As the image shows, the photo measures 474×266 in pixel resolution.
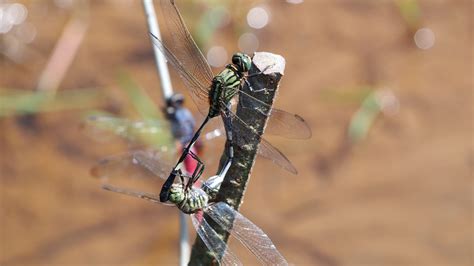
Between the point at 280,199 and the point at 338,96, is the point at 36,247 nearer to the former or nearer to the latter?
the point at 280,199

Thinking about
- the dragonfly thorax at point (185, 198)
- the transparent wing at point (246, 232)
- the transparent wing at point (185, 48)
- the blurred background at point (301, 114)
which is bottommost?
the transparent wing at point (246, 232)

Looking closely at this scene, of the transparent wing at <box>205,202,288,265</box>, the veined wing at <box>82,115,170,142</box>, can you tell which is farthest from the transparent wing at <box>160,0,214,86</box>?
the transparent wing at <box>205,202,288,265</box>

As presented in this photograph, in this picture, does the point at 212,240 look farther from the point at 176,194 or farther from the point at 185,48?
the point at 185,48

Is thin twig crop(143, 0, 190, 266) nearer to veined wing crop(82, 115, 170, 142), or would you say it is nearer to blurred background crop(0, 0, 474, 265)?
veined wing crop(82, 115, 170, 142)

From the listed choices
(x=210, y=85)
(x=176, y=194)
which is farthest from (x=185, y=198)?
(x=210, y=85)

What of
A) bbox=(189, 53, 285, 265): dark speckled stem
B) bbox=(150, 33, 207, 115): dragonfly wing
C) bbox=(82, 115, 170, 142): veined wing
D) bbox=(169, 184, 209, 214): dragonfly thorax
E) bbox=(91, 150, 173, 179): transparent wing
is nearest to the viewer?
bbox=(189, 53, 285, 265): dark speckled stem

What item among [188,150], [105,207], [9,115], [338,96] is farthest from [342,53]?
[188,150]

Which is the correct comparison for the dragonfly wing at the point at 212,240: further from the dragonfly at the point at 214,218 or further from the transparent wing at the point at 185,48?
the transparent wing at the point at 185,48

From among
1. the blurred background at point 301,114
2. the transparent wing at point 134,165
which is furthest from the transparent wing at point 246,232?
the blurred background at point 301,114
